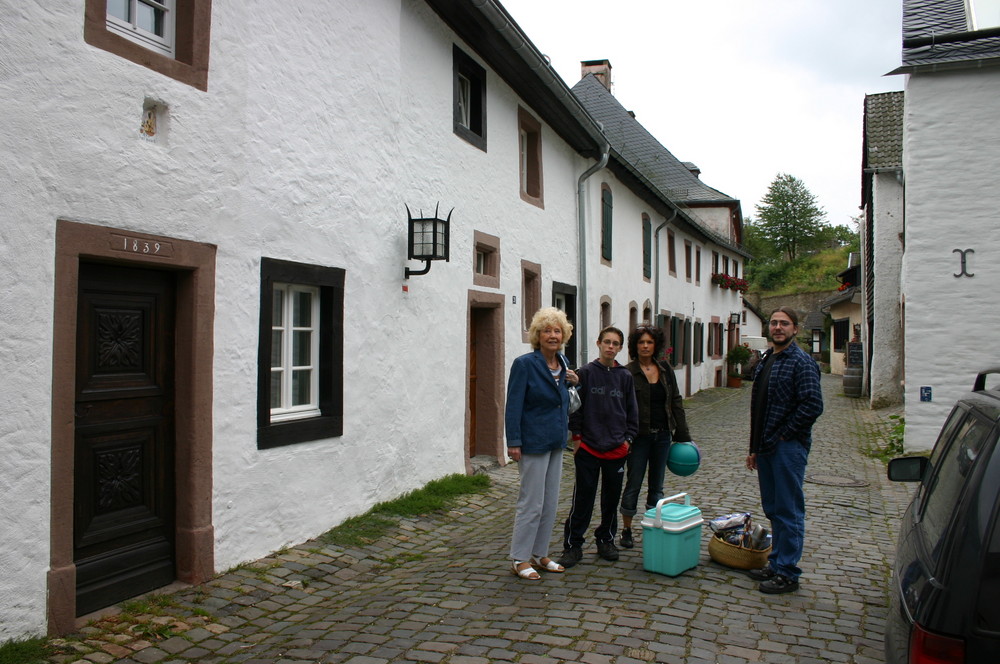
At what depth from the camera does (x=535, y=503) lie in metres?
5.30

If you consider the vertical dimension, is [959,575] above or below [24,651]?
above

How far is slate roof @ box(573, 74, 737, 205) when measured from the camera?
24719mm

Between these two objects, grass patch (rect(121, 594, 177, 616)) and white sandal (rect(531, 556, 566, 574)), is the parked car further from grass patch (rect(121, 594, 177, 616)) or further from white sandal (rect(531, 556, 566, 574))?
grass patch (rect(121, 594, 177, 616))

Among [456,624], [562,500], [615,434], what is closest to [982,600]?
[456,624]

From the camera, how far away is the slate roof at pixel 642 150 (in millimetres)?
24719

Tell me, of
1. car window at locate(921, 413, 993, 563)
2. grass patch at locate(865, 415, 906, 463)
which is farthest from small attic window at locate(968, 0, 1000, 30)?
car window at locate(921, 413, 993, 563)

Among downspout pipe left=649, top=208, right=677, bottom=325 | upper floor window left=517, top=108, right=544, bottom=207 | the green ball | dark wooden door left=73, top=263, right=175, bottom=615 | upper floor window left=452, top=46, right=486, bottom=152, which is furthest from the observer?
downspout pipe left=649, top=208, right=677, bottom=325

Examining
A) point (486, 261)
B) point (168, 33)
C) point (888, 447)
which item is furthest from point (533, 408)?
point (888, 447)

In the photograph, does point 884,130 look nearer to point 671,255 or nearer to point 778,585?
point 671,255

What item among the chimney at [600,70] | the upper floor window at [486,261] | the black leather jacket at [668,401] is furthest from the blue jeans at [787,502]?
the chimney at [600,70]

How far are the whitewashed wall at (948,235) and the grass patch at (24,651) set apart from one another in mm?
10330

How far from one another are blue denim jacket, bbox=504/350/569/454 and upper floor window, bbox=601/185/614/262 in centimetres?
996

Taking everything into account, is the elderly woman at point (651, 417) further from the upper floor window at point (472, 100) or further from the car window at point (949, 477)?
the upper floor window at point (472, 100)

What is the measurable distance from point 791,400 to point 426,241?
3.87 m
